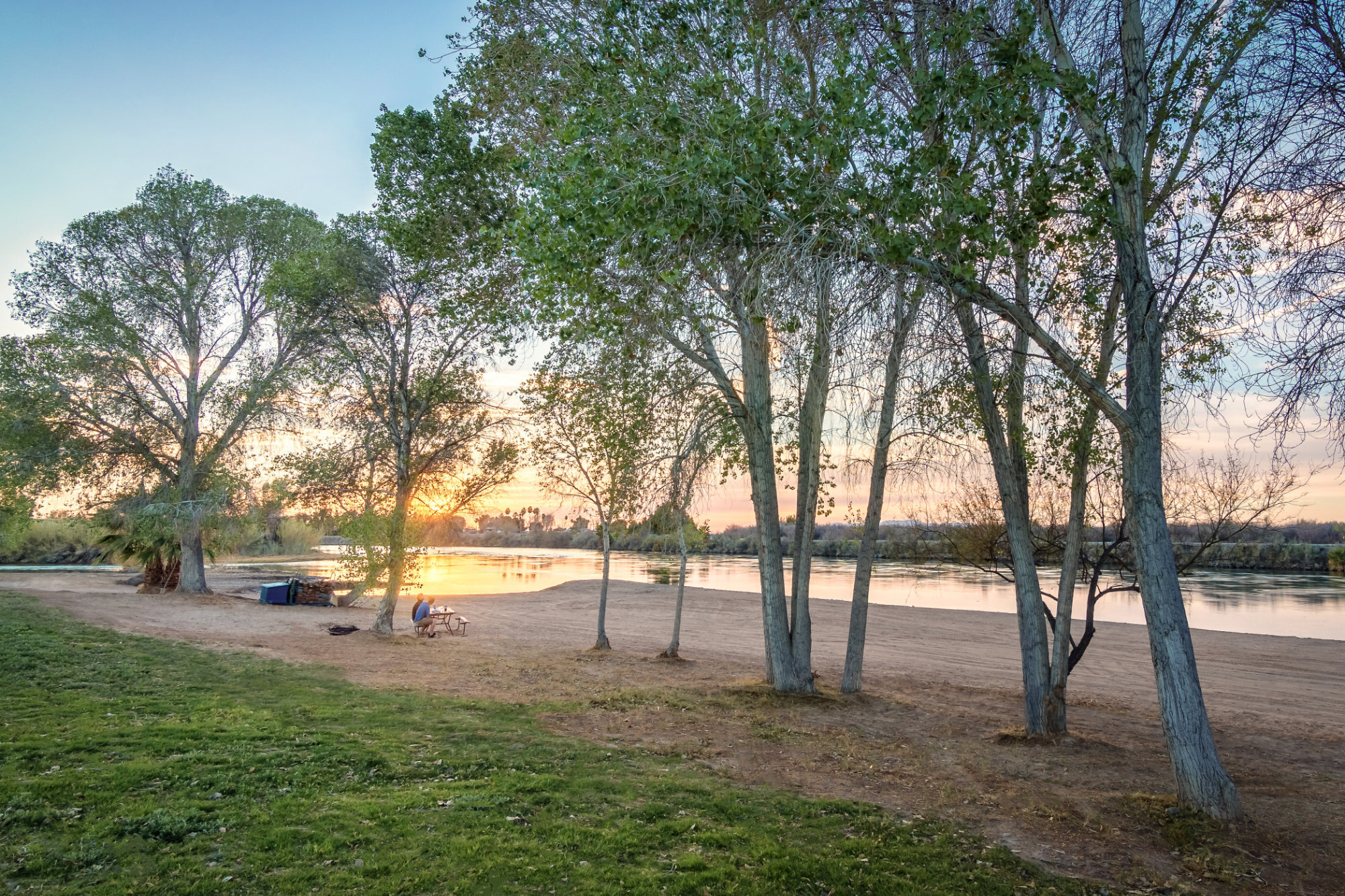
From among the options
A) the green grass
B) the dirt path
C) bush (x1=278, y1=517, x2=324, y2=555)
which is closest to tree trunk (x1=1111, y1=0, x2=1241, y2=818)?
the dirt path

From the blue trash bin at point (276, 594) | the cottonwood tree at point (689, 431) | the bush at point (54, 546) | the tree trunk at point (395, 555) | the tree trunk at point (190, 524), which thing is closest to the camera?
the cottonwood tree at point (689, 431)

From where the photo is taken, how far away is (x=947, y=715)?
415 inches

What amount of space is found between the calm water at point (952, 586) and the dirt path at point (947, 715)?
4418mm

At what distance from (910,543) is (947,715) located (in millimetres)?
11078

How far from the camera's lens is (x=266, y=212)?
24125 mm

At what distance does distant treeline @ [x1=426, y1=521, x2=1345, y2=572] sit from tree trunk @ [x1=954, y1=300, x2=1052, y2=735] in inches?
84.3

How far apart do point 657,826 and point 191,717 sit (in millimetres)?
5754

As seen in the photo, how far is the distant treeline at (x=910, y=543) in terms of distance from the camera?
14727 mm

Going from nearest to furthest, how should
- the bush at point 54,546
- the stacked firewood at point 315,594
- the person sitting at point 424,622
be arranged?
1. the person sitting at point 424,622
2. the stacked firewood at point 315,594
3. the bush at point 54,546

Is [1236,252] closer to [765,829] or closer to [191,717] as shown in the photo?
[765,829]

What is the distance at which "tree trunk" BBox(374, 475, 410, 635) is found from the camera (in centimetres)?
1711

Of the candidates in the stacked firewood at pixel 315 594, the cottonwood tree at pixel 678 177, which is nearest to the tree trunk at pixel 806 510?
the cottonwood tree at pixel 678 177

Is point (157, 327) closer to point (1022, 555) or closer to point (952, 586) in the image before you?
point (1022, 555)

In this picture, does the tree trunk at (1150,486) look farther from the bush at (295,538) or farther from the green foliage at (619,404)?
the bush at (295,538)
